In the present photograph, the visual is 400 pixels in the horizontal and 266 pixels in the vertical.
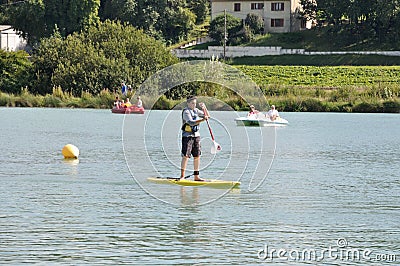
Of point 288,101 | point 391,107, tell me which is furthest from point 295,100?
point 391,107

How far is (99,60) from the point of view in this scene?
61.1 m

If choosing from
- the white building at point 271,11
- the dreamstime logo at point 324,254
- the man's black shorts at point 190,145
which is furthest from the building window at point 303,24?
the dreamstime logo at point 324,254

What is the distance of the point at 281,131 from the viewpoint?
3841 cm

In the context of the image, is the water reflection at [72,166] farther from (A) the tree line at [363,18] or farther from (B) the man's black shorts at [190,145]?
(A) the tree line at [363,18]

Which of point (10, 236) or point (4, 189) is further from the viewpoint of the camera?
point (4, 189)

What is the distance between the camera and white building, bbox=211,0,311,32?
10038cm

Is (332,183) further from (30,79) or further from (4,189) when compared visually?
(30,79)

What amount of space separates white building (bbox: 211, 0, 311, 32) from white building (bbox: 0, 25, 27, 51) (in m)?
21.2

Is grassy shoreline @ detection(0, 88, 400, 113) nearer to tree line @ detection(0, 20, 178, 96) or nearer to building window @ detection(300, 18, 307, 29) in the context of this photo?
tree line @ detection(0, 20, 178, 96)

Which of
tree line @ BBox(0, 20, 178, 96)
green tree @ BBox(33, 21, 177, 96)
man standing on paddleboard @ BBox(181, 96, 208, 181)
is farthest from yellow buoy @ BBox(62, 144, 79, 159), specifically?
green tree @ BBox(33, 21, 177, 96)

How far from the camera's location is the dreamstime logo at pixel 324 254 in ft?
42.4

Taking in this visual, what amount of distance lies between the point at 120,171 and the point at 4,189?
170 inches

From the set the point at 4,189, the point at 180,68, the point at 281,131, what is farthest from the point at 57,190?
the point at 281,131

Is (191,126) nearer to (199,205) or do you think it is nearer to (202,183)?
(199,205)
